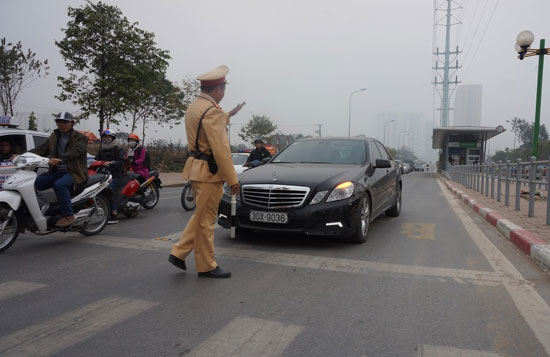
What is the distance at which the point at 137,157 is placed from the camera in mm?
8758

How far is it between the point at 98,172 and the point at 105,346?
4.71 m

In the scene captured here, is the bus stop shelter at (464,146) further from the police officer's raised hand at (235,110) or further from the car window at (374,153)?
the police officer's raised hand at (235,110)

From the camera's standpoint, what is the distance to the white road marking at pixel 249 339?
2525 mm

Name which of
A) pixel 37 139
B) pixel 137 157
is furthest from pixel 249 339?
pixel 37 139

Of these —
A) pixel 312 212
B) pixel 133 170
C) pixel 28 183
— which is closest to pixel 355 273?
pixel 312 212

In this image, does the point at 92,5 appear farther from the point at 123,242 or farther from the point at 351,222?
the point at 351,222

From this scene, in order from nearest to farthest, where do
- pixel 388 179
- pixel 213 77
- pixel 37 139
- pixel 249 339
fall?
pixel 249 339
pixel 213 77
pixel 388 179
pixel 37 139

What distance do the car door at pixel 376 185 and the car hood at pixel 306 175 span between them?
33cm

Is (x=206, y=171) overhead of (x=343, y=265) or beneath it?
overhead

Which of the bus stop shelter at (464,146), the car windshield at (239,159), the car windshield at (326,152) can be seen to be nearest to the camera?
the car windshield at (326,152)

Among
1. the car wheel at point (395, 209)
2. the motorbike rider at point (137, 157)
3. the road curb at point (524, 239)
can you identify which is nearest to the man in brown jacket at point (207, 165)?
the road curb at point (524, 239)

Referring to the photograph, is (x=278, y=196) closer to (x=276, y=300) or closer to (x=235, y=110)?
(x=235, y=110)

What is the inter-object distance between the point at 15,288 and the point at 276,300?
2.28m

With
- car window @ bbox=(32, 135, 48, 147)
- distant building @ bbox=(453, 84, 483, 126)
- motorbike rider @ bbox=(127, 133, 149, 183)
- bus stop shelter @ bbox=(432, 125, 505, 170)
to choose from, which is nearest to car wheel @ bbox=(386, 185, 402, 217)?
motorbike rider @ bbox=(127, 133, 149, 183)
